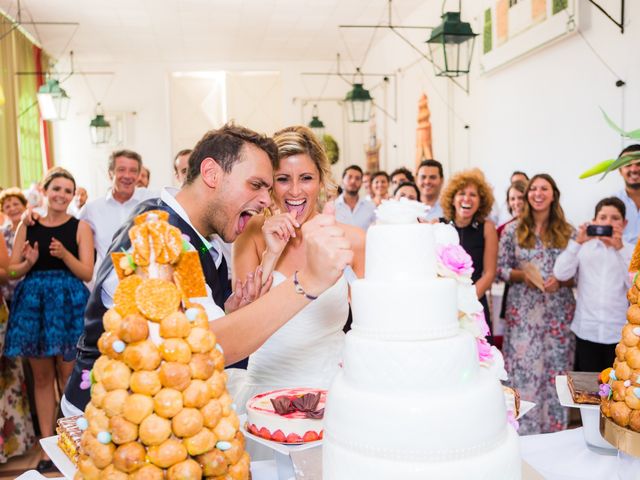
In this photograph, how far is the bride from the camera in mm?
2289

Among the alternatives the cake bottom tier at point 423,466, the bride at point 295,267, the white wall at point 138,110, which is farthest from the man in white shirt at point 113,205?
the white wall at point 138,110

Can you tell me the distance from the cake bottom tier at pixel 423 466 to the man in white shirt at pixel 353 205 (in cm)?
620

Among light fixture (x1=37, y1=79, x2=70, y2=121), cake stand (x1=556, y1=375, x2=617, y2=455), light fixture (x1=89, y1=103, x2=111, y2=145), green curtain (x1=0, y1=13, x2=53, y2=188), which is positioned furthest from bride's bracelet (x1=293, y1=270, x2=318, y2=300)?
light fixture (x1=89, y1=103, x2=111, y2=145)

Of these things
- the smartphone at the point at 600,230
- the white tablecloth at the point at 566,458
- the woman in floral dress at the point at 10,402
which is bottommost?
the woman in floral dress at the point at 10,402

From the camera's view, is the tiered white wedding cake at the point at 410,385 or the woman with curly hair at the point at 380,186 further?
the woman with curly hair at the point at 380,186

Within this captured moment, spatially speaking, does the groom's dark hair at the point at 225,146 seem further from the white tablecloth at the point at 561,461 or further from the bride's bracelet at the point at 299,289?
the white tablecloth at the point at 561,461

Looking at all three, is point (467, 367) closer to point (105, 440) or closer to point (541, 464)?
point (105, 440)

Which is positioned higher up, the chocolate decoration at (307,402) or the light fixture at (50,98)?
the light fixture at (50,98)

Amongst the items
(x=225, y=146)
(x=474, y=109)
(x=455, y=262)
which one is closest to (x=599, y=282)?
(x=225, y=146)

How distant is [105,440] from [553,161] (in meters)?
5.17

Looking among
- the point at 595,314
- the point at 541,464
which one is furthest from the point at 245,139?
the point at 595,314

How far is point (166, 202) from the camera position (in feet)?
6.08

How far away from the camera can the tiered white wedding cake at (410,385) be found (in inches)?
40.3

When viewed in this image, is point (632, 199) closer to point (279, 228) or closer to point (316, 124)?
point (279, 228)
